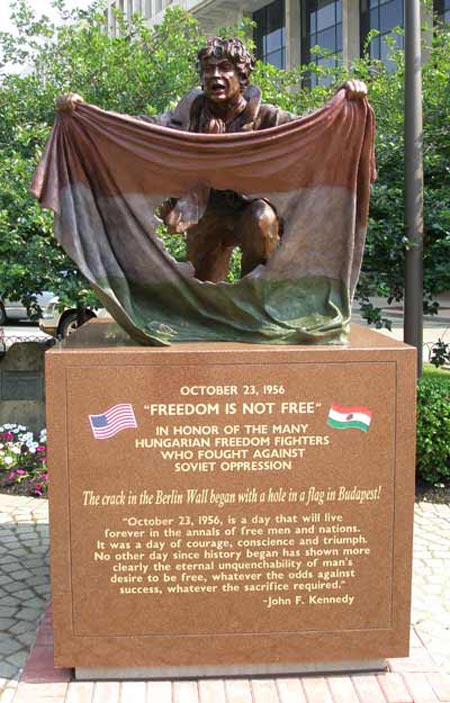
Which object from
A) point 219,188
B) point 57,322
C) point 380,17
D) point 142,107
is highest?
point 380,17

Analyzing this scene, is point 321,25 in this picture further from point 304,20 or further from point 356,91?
point 356,91

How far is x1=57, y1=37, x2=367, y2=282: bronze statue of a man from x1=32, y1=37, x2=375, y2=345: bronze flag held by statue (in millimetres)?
11

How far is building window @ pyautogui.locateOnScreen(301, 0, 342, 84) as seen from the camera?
101ft

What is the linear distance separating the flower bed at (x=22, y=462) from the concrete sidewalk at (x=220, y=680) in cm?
186

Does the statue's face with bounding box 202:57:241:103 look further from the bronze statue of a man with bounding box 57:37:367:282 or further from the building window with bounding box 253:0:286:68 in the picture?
the building window with bounding box 253:0:286:68

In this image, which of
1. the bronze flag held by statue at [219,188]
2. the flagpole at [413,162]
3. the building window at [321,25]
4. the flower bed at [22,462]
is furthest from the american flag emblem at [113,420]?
the building window at [321,25]

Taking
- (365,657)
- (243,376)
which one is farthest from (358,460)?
(365,657)

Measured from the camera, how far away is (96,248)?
3670mm

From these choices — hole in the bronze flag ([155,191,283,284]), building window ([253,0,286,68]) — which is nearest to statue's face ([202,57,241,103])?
hole in the bronze flag ([155,191,283,284])

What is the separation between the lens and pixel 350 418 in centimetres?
345

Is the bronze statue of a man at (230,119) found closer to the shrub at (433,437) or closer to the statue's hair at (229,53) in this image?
the statue's hair at (229,53)

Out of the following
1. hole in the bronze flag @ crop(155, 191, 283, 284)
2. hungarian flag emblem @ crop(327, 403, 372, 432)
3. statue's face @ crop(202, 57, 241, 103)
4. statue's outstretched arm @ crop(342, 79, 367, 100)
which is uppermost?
statue's face @ crop(202, 57, 241, 103)

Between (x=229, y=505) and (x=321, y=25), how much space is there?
31813mm

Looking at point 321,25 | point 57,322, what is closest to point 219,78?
point 57,322
